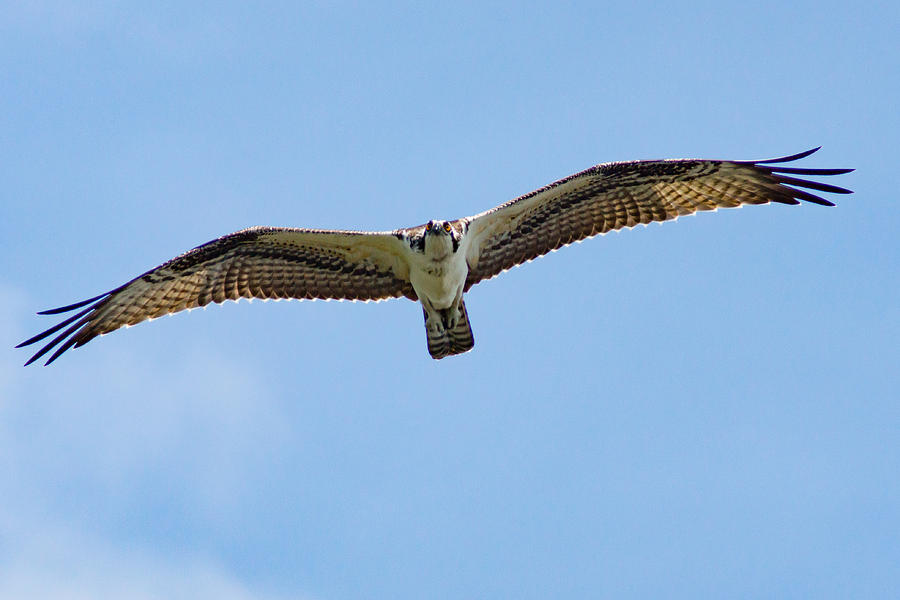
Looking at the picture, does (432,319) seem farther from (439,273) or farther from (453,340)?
(439,273)

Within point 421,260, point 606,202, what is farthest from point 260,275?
point 606,202

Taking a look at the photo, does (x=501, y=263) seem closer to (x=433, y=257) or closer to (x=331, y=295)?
(x=433, y=257)

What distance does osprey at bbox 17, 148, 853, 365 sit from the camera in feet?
37.6

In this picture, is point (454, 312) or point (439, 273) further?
point (454, 312)

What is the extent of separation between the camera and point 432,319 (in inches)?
460

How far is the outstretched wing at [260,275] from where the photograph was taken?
38.0ft

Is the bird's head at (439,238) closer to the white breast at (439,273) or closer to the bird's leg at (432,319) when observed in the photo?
the white breast at (439,273)

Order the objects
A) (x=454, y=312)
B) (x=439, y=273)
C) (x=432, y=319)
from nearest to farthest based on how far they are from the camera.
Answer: (x=439, y=273), (x=454, y=312), (x=432, y=319)

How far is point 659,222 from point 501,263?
6.03 ft

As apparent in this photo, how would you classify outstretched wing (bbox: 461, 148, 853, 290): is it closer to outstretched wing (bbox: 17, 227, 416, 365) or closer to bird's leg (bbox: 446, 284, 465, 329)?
bird's leg (bbox: 446, 284, 465, 329)

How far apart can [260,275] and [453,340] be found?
91.8 inches

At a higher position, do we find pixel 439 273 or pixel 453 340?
pixel 439 273

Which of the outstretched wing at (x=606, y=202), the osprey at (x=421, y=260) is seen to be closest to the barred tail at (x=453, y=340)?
the osprey at (x=421, y=260)

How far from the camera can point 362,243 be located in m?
11.8
